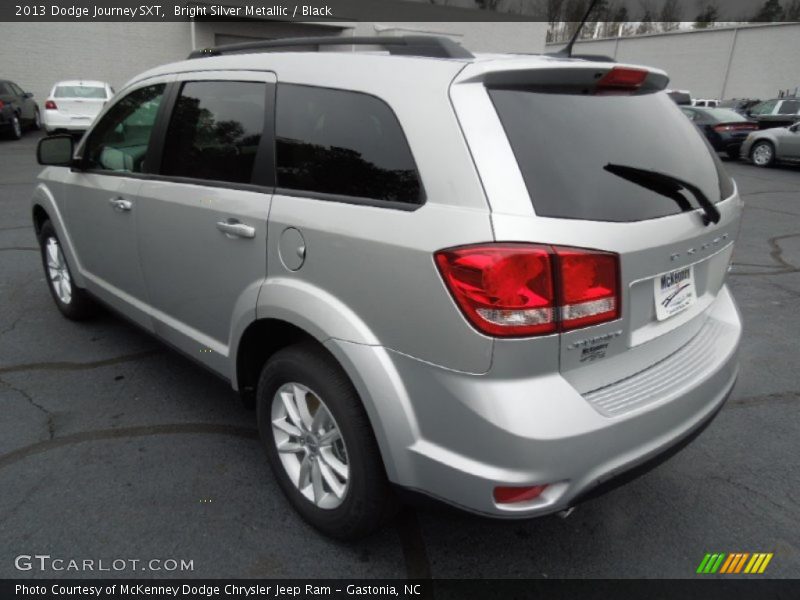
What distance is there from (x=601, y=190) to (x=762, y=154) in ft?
56.1

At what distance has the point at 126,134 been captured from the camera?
341cm

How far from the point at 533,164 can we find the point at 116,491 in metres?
2.23

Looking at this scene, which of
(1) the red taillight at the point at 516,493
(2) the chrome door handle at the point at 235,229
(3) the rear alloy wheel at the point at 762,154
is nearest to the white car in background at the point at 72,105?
(2) the chrome door handle at the point at 235,229

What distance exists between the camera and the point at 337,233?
202cm

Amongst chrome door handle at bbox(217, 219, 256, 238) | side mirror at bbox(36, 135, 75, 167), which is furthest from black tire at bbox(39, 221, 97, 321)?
chrome door handle at bbox(217, 219, 256, 238)

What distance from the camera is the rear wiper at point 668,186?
6.47 ft

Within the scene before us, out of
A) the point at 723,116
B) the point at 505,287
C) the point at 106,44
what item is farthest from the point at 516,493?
the point at 106,44

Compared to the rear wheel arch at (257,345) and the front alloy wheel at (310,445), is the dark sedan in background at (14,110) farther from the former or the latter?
the front alloy wheel at (310,445)

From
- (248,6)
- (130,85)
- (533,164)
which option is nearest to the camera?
(533,164)

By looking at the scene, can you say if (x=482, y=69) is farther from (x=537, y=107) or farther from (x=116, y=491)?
(x=116, y=491)

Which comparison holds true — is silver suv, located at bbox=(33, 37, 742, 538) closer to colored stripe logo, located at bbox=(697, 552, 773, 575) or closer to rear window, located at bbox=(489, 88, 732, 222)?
rear window, located at bbox=(489, 88, 732, 222)

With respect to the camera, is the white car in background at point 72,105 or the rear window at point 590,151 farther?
the white car in background at point 72,105

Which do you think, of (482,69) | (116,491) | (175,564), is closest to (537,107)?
(482,69)

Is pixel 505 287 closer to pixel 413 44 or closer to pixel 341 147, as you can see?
pixel 341 147
